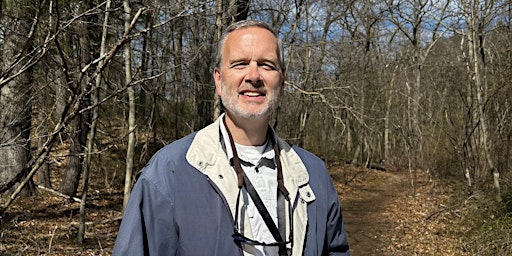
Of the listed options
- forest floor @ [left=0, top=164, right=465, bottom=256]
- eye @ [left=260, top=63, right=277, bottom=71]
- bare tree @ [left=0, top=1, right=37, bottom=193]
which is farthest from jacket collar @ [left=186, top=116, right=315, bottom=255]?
forest floor @ [left=0, top=164, right=465, bottom=256]

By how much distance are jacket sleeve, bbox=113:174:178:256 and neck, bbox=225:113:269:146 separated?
0.39 metres

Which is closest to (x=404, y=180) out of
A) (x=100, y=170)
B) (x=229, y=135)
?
(x=100, y=170)

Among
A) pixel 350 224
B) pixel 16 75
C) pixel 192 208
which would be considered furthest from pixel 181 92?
pixel 192 208

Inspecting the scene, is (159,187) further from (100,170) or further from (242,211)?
(100,170)

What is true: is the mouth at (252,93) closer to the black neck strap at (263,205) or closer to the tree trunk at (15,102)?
the black neck strap at (263,205)

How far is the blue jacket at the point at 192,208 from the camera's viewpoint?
4.94 ft

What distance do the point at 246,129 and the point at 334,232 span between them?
551mm

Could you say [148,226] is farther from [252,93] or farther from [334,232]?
[334,232]

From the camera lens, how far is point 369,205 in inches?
539

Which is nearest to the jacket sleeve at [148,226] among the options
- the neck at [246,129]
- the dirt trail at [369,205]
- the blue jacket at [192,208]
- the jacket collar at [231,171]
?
the blue jacket at [192,208]

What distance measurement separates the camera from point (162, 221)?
4.95 feet

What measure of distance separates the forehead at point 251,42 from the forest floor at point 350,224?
3816 millimetres

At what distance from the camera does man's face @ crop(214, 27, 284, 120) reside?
1735 mm

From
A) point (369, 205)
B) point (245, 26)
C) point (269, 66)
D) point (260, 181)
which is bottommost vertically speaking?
point (369, 205)
